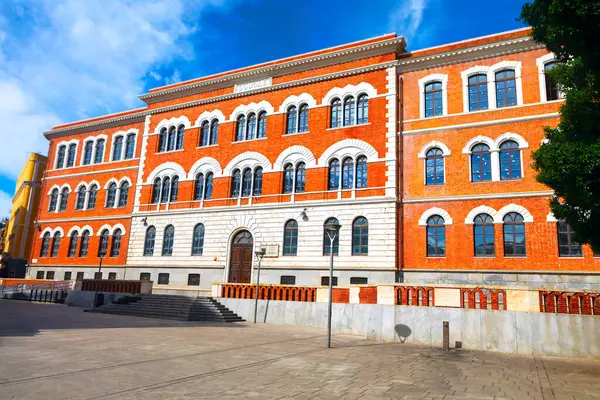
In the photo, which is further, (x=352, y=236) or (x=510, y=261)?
(x=352, y=236)

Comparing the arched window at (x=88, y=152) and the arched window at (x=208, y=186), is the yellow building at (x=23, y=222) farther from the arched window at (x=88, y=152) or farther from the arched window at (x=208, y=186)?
the arched window at (x=208, y=186)

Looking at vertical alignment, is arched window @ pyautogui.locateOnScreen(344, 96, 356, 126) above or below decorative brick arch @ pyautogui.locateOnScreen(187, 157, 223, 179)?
above

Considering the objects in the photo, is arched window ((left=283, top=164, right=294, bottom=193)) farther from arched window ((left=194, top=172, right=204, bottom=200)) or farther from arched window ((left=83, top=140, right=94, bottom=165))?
arched window ((left=83, top=140, right=94, bottom=165))

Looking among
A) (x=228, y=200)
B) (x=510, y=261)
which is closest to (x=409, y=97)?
(x=510, y=261)

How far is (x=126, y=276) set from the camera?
30.0m

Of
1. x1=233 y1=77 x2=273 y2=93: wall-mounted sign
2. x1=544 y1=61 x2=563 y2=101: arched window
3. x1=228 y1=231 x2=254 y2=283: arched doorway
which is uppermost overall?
x1=233 y1=77 x2=273 y2=93: wall-mounted sign

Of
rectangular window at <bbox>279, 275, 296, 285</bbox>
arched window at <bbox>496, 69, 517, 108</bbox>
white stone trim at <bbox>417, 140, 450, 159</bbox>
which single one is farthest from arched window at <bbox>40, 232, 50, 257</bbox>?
arched window at <bbox>496, 69, 517, 108</bbox>

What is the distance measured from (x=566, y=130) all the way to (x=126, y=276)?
1089 inches

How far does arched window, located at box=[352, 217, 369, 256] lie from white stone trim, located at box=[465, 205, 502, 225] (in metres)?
5.06

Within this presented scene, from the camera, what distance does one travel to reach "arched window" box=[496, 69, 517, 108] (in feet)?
71.3

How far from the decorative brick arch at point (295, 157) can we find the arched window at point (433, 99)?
22.7 ft

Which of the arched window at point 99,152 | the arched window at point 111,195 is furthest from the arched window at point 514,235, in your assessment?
the arched window at point 99,152

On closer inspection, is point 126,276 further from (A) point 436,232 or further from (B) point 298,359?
(B) point 298,359

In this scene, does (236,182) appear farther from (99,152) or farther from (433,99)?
(99,152)
